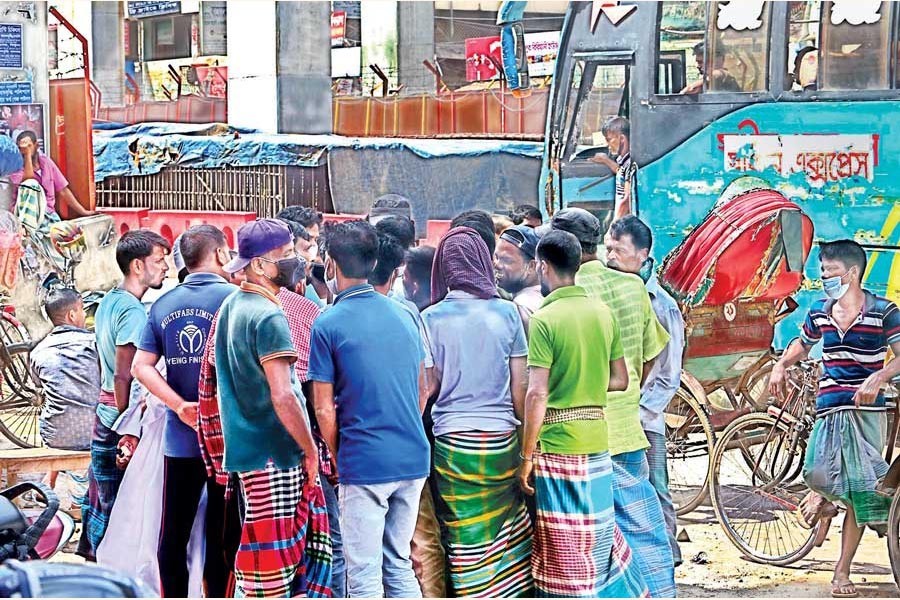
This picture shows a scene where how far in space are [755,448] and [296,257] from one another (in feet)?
8.15

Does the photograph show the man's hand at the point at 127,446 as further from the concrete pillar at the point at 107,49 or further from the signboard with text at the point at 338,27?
the signboard with text at the point at 338,27

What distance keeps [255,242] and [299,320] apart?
1.50 feet

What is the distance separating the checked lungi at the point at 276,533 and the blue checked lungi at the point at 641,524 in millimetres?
1334

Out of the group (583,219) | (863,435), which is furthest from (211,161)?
(863,435)

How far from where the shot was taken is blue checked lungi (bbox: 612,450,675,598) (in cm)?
617

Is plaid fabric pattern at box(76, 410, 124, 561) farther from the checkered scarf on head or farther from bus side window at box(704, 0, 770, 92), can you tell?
bus side window at box(704, 0, 770, 92)

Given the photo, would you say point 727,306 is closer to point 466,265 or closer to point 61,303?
point 466,265

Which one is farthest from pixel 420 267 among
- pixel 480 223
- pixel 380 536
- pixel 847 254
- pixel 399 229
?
pixel 847 254

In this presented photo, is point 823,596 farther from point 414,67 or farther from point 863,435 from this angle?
point 414,67

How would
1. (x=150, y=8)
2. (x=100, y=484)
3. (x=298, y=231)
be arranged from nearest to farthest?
(x=100, y=484) < (x=298, y=231) < (x=150, y=8)

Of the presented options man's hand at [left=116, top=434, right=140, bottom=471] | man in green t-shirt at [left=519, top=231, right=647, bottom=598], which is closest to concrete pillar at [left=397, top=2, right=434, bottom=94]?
man in green t-shirt at [left=519, top=231, right=647, bottom=598]

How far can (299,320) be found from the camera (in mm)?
6070

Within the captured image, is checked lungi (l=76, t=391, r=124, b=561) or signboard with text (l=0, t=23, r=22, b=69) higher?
signboard with text (l=0, t=23, r=22, b=69)

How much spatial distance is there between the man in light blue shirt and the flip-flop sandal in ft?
2.30
